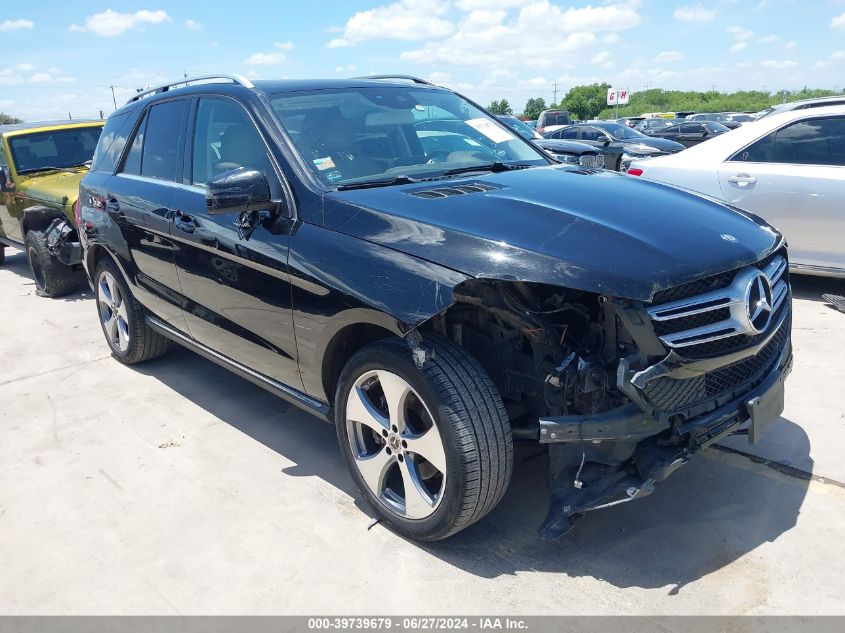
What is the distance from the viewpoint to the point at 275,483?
3574 millimetres

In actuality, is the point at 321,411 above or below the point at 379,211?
below

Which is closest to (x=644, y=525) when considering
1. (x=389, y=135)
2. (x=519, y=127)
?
(x=389, y=135)

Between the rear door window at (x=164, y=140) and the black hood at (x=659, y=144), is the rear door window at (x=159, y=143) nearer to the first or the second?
the rear door window at (x=164, y=140)

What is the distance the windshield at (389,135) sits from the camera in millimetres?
3373

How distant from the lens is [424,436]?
2.75 meters

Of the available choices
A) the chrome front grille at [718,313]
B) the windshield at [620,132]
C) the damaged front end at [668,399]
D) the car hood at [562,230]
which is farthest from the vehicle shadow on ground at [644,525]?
the windshield at [620,132]

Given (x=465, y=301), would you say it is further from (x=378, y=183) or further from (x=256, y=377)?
(x=256, y=377)

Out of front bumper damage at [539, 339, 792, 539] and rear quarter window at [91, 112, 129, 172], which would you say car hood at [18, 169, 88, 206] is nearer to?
rear quarter window at [91, 112, 129, 172]

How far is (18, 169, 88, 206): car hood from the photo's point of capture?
745cm

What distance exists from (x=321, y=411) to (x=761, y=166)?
470 cm

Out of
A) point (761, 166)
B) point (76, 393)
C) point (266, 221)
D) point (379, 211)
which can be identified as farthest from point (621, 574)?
point (761, 166)

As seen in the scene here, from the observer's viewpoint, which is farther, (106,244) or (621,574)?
(106,244)

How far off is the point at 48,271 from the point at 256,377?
498 centimetres
